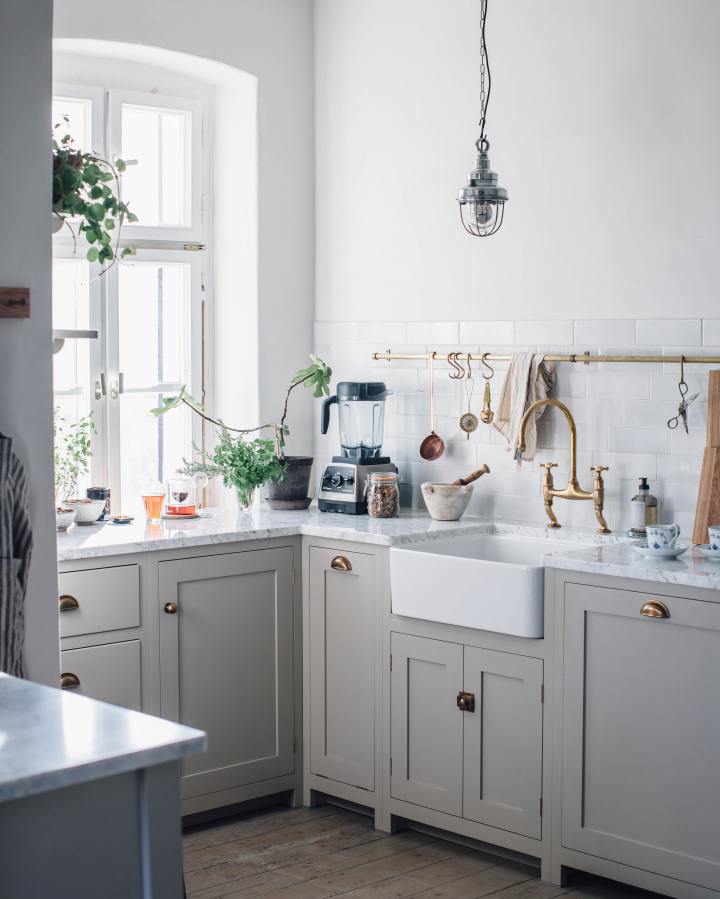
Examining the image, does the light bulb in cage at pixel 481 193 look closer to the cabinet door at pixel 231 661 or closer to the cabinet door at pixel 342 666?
the cabinet door at pixel 342 666

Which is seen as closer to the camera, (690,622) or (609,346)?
(690,622)

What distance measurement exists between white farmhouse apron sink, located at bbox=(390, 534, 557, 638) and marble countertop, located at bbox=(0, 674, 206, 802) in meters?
1.68

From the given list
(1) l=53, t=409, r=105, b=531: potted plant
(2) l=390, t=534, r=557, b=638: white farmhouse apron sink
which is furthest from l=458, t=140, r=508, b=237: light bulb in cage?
(1) l=53, t=409, r=105, b=531: potted plant

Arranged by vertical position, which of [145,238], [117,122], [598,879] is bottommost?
[598,879]

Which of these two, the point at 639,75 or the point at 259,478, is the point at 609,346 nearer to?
the point at 639,75

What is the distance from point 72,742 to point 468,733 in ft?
6.65

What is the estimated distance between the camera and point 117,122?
442 cm

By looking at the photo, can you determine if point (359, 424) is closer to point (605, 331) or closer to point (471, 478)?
point (471, 478)

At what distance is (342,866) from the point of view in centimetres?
356

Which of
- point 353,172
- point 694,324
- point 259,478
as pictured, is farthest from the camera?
point 353,172

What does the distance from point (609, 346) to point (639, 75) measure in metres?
0.81

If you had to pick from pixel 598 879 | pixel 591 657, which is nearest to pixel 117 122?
pixel 591 657

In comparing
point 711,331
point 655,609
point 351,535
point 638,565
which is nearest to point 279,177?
point 351,535

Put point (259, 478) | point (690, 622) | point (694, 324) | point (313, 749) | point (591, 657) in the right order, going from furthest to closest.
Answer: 1. point (259, 478)
2. point (313, 749)
3. point (694, 324)
4. point (591, 657)
5. point (690, 622)
